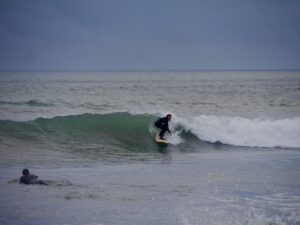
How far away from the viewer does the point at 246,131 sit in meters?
25.1

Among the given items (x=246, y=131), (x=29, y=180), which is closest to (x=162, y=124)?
(x=246, y=131)

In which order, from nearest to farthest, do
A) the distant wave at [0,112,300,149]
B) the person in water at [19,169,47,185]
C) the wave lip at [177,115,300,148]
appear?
the person in water at [19,169,47,185]
the distant wave at [0,112,300,149]
the wave lip at [177,115,300,148]

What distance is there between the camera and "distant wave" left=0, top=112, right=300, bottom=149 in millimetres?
22781

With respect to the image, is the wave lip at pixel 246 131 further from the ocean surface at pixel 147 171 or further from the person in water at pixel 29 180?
the person in water at pixel 29 180

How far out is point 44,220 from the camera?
32.5ft

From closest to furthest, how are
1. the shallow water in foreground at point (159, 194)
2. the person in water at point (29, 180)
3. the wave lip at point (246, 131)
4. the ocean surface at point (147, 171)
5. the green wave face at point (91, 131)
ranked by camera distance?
the shallow water in foreground at point (159, 194) < the ocean surface at point (147, 171) < the person in water at point (29, 180) < the green wave face at point (91, 131) < the wave lip at point (246, 131)

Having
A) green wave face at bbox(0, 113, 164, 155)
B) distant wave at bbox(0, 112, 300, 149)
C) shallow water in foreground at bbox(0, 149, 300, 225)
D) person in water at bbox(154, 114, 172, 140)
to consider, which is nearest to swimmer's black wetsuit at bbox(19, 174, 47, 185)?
shallow water in foreground at bbox(0, 149, 300, 225)

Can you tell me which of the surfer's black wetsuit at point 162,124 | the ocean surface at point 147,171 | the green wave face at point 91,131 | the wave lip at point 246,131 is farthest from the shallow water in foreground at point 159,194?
the wave lip at point 246,131

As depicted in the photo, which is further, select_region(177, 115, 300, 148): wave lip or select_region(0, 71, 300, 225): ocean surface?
select_region(177, 115, 300, 148): wave lip

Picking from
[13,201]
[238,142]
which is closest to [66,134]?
[238,142]

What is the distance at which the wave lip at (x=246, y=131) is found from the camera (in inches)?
914

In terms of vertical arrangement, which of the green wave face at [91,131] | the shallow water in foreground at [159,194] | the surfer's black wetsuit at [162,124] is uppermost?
the surfer's black wetsuit at [162,124]

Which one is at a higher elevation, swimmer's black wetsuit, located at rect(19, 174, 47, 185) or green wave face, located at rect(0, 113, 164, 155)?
swimmer's black wetsuit, located at rect(19, 174, 47, 185)

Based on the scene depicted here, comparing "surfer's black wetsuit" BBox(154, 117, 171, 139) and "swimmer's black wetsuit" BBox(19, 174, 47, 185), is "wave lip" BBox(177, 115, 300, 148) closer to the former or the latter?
"surfer's black wetsuit" BBox(154, 117, 171, 139)
